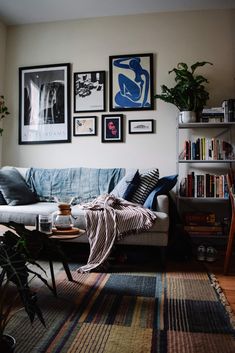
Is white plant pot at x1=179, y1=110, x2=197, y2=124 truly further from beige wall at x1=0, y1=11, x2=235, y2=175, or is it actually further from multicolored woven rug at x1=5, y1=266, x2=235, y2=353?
multicolored woven rug at x1=5, y1=266, x2=235, y2=353

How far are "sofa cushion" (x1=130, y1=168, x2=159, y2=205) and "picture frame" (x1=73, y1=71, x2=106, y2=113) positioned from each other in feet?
3.77

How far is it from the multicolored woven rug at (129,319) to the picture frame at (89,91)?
7.00 feet

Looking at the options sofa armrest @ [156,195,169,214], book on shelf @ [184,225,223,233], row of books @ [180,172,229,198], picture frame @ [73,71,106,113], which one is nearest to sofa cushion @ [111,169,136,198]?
sofa armrest @ [156,195,169,214]

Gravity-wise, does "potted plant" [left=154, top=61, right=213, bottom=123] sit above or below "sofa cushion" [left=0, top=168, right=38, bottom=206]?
above

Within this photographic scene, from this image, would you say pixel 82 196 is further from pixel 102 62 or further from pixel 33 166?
pixel 102 62

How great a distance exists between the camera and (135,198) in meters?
2.74

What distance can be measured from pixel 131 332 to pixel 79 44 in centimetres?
327

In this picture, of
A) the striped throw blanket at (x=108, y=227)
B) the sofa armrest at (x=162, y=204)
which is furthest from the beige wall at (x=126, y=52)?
the striped throw blanket at (x=108, y=227)

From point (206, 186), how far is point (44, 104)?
7.13 ft

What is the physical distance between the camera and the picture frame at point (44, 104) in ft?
11.9

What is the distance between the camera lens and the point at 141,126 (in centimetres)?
344

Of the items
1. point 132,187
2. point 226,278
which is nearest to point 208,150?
point 132,187

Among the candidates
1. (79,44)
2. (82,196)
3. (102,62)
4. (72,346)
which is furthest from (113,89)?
(72,346)

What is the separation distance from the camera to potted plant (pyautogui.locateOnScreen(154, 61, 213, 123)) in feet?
9.88
